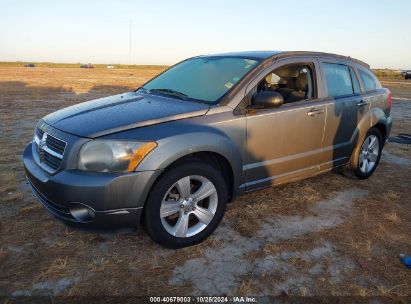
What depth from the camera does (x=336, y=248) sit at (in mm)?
3477

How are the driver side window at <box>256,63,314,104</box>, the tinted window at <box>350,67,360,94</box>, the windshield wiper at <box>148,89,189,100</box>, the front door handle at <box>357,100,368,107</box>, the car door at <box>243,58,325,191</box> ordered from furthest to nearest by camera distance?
the tinted window at <box>350,67,360,94</box> → the front door handle at <box>357,100,368,107</box> → the driver side window at <box>256,63,314,104</box> → the windshield wiper at <box>148,89,189,100</box> → the car door at <box>243,58,325,191</box>

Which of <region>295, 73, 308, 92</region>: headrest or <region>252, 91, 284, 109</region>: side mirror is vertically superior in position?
<region>295, 73, 308, 92</region>: headrest

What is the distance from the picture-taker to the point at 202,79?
418 cm

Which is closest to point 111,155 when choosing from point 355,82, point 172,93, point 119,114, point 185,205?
point 119,114

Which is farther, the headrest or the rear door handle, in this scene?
the headrest

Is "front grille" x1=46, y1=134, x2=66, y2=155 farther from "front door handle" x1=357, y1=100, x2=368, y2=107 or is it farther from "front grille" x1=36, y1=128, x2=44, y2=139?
"front door handle" x1=357, y1=100, x2=368, y2=107

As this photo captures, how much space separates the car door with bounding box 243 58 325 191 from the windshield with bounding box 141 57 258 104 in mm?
281

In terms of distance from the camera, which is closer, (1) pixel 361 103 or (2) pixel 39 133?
(2) pixel 39 133

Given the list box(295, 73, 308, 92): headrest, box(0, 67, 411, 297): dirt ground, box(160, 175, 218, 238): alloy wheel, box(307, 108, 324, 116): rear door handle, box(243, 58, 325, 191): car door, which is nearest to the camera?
box(0, 67, 411, 297): dirt ground

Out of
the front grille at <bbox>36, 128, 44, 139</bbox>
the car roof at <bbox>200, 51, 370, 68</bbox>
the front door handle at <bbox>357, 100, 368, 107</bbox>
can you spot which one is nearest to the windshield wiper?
the car roof at <bbox>200, 51, 370, 68</bbox>

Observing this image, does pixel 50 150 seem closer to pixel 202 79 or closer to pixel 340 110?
pixel 202 79

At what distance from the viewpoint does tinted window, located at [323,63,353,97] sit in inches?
184

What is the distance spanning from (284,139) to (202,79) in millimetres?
1145

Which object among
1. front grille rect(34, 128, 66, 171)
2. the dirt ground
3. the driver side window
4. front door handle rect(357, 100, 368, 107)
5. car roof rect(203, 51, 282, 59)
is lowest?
the dirt ground
